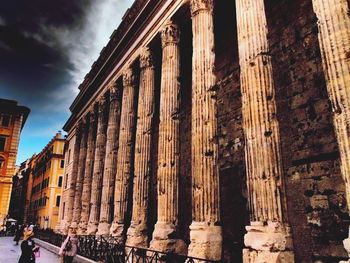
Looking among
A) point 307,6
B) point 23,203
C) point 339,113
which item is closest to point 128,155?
point 307,6

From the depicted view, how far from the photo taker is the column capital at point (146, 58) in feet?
38.5

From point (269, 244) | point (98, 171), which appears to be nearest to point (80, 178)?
point (98, 171)

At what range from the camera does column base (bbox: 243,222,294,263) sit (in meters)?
5.08

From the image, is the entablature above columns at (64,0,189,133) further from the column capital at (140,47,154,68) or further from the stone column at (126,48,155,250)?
the stone column at (126,48,155,250)

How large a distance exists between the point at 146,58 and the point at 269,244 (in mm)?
8667

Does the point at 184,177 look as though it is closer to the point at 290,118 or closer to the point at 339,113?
the point at 290,118

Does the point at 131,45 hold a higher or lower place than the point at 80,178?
higher

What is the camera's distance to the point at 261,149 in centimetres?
598

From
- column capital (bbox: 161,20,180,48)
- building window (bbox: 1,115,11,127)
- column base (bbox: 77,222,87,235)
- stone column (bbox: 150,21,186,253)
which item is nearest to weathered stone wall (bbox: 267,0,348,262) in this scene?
stone column (bbox: 150,21,186,253)

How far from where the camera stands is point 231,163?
10.0 meters

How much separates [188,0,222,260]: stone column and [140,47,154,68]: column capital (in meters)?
3.20

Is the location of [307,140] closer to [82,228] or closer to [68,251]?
[68,251]

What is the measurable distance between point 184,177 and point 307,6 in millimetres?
7855

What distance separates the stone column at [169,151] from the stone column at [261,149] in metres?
3.11
